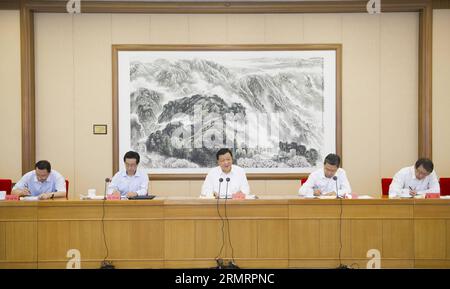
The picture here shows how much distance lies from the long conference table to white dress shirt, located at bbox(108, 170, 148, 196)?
845 mm

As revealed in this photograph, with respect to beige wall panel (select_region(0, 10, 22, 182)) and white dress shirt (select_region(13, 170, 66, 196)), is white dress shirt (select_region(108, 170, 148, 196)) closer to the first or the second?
white dress shirt (select_region(13, 170, 66, 196))

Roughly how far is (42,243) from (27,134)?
2111mm

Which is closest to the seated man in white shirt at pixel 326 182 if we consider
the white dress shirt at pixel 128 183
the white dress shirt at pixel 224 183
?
the white dress shirt at pixel 224 183

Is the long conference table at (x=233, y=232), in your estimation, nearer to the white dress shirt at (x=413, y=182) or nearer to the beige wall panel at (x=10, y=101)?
the white dress shirt at (x=413, y=182)

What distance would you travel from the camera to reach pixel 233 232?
4.38 meters

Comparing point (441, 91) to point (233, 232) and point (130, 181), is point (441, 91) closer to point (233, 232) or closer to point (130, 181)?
point (233, 232)

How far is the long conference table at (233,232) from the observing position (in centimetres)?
433

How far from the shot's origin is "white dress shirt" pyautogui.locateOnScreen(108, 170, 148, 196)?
5.21m

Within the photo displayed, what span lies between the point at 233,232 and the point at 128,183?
4.95 ft

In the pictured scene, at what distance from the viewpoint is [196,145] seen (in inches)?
242

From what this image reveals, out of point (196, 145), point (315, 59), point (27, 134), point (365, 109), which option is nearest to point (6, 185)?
point (27, 134)

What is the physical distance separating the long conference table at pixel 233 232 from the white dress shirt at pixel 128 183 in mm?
845

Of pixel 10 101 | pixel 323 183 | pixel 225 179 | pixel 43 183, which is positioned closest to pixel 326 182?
pixel 323 183

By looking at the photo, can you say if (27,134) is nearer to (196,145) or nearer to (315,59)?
(196,145)
